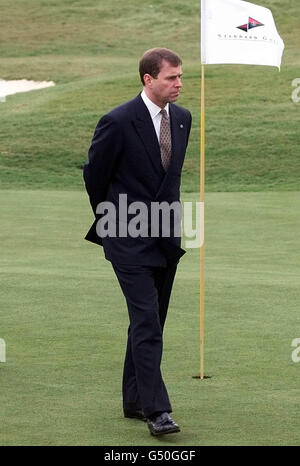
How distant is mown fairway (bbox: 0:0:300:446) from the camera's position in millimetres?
6910

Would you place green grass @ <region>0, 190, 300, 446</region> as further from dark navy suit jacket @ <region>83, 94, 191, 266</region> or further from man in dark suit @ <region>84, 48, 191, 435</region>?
dark navy suit jacket @ <region>83, 94, 191, 266</region>

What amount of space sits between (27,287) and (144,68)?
206 inches

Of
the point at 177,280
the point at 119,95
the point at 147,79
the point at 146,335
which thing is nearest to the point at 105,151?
the point at 147,79

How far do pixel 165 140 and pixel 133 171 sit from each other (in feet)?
0.85

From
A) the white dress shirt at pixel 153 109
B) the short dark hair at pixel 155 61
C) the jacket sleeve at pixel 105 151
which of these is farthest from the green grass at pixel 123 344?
the short dark hair at pixel 155 61

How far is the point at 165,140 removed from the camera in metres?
6.71

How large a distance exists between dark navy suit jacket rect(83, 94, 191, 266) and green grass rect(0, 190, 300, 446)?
97 cm

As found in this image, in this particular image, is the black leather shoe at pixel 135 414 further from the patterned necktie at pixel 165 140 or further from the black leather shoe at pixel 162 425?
the patterned necktie at pixel 165 140

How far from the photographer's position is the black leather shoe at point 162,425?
21.0ft

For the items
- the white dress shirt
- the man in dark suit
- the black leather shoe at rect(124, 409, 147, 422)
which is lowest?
the black leather shoe at rect(124, 409, 147, 422)

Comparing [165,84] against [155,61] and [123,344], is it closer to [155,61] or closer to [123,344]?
[155,61]

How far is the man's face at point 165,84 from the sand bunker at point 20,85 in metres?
31.3

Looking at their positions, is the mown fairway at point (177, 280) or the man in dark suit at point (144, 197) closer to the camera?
the man in dark suit at point (144, 197)

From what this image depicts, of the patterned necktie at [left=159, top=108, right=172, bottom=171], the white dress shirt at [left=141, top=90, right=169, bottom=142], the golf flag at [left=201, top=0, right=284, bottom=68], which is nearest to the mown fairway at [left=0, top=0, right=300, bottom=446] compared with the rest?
the patterned necktie at [left=159, top=108, right=172, bottom=171]
